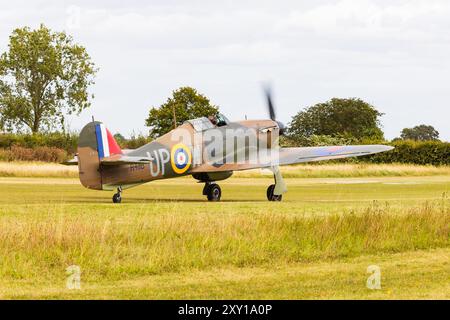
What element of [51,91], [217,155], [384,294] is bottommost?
[384,294]

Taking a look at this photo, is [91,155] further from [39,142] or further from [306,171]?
[39,142]

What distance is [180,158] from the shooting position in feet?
104

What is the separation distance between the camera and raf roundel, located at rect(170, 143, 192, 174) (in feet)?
103

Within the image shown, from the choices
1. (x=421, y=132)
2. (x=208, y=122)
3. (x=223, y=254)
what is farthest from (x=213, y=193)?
(x=421, y=132)

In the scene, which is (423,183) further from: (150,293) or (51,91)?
(51,91)

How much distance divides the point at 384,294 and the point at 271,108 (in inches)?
933

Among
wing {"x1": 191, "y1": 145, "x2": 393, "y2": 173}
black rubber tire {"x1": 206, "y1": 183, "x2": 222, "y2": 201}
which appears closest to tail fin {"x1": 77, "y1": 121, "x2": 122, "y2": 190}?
wing {"x1": 191, "y1": 145, "x2": 393, "y2": 173}

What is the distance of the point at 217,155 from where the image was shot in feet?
110

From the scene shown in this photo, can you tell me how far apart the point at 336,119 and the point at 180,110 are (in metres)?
31.7

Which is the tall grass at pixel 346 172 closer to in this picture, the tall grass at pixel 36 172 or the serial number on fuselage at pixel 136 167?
the tall grass at pixel 36 172

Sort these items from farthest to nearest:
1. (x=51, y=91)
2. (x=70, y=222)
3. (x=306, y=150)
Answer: (x=51, y=91) → (x=306, y=150) → (x=70, y=222)

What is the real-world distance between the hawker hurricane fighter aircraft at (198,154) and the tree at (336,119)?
7424 cm

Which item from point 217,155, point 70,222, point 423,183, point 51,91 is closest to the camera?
point 70,222
